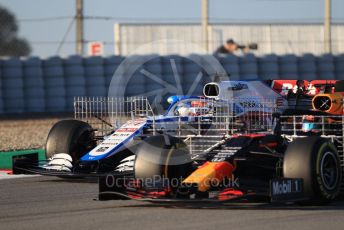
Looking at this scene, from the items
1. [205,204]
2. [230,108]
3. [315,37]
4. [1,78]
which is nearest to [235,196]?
[205,204]

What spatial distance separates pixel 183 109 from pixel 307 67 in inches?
731

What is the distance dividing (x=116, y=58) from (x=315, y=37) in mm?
23744

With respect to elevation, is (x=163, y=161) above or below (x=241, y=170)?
above

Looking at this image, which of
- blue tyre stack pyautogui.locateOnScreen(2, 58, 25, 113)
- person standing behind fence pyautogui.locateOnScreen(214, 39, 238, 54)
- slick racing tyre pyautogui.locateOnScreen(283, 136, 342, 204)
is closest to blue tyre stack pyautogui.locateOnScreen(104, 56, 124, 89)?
blue tyre stack pyautogui.locateOnScreen(2, 58, 25, 113)

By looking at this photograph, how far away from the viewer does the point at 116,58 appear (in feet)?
95.4

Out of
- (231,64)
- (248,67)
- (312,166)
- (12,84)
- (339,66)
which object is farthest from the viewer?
(339,66)

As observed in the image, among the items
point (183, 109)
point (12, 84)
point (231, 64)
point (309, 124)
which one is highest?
point (231, 64)

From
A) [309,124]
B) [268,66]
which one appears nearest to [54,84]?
[268,66]

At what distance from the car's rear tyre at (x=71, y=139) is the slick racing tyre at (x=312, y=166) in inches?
179

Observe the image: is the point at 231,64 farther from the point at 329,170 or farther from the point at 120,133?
the point at 329,170

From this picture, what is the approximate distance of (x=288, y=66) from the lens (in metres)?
30.8

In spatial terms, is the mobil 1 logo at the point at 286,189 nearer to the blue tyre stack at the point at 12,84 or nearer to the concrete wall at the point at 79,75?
the concrete wall at the point at 79,75

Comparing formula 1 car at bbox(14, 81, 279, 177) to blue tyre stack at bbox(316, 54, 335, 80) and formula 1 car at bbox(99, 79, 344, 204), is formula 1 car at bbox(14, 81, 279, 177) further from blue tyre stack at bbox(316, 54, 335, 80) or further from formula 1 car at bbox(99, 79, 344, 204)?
blue tyre stack at bbox(316, 54, 335, 80)

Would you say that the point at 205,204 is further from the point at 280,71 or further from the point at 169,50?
the point at 169,50
